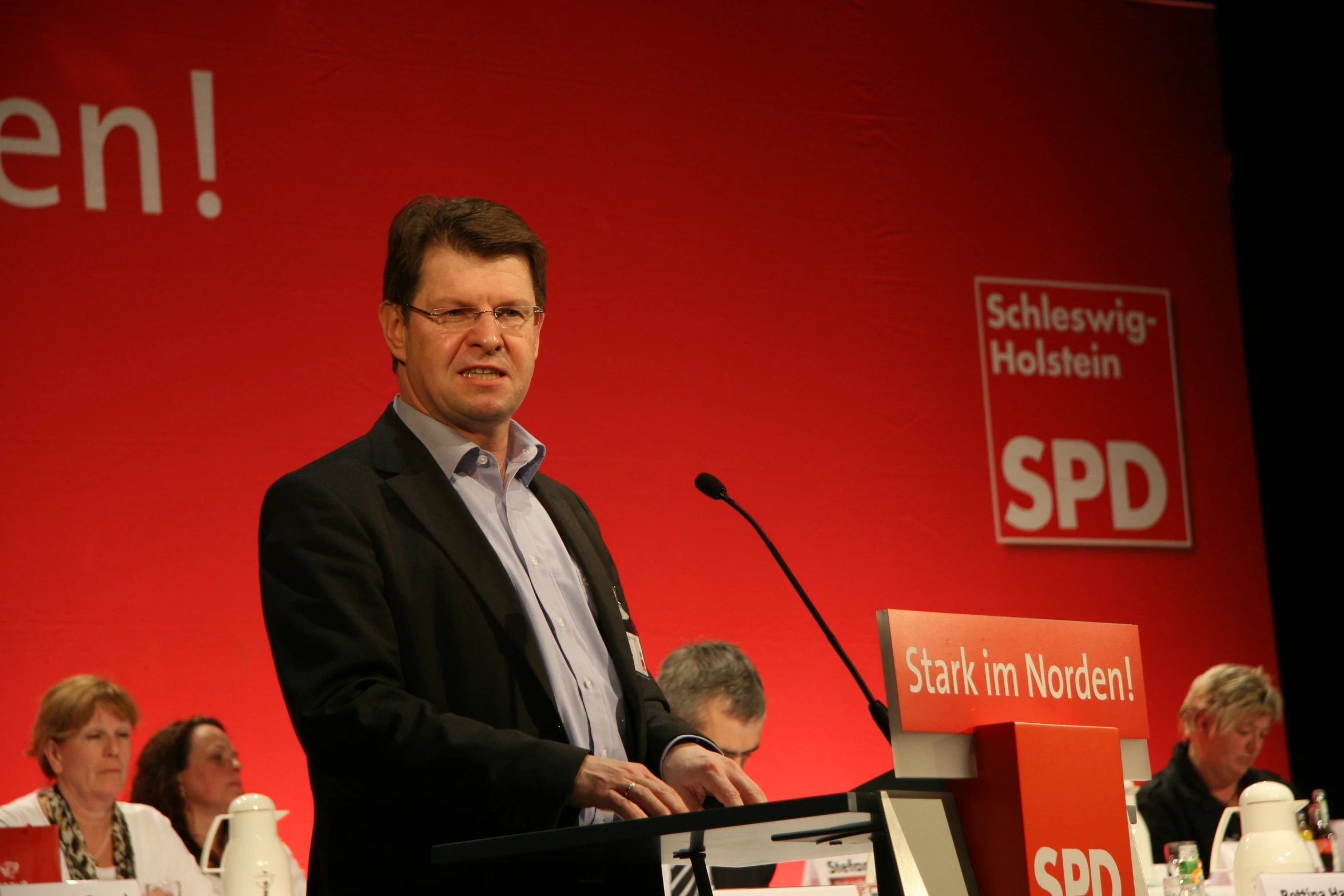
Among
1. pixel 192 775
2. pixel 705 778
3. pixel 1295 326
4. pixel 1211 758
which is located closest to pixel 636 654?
pixel 705 778

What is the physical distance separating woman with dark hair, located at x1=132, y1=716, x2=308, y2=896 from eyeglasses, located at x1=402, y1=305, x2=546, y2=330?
256cm

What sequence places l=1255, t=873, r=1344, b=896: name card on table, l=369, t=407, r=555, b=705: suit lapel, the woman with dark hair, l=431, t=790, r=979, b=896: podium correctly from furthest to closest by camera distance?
the woman with dark hair
l=1255, t=873, r=1344, b=896: name card on table
l=369, t=407, r=555, b=705: suit lapel
l=431, t=790, r=979, b=896: podium

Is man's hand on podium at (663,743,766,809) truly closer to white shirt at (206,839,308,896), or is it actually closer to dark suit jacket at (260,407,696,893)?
dark suit jacket at (260,407,696,893)

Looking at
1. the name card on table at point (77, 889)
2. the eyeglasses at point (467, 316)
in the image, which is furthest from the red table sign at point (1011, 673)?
the name card on table at point (77, 889)

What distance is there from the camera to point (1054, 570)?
5.05 meters

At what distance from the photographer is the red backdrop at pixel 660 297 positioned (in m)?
4.03

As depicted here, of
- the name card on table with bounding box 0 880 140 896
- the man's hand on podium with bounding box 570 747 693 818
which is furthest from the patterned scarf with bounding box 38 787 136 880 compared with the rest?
the man's hand on podium with bounding box 570 747 693 818

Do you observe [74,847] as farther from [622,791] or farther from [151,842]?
[622,791]

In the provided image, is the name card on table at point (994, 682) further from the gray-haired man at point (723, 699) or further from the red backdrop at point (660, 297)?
the red backdrop at point (660, 297)

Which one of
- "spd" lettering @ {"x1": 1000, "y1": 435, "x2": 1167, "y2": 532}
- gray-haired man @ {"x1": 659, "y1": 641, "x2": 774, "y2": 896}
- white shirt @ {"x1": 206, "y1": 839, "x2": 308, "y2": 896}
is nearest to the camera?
white shirt @ {"x1": 206, "y1": 839, "x2": 308, "y2": 896}

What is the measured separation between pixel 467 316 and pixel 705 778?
55 centimetres

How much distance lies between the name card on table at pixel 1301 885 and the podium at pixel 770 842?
1.24 m

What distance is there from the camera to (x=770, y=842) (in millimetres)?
1314

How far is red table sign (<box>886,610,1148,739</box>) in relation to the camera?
4.26ft
